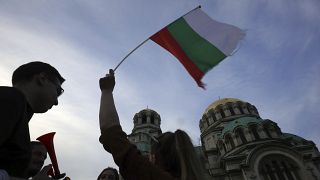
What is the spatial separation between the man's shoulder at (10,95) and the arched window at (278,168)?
86.3 feet

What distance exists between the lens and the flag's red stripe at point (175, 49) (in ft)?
16.5

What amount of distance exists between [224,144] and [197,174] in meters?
29.5

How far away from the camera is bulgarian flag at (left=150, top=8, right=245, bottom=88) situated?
5.07 metres

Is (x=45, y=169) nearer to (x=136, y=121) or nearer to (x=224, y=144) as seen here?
(x=224, y=144)

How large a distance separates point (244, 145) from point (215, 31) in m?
25.1

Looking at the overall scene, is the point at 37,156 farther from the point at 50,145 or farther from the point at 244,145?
the point at 244,145

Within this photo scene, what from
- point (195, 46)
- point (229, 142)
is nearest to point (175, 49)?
point (195, 46)

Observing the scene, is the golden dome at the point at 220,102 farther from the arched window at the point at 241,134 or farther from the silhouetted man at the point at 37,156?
the silhouetted man at the point at 37,156

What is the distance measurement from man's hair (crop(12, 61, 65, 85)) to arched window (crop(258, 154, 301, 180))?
25.9 metres

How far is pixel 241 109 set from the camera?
3700 centimetres

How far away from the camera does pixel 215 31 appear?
5422 mm

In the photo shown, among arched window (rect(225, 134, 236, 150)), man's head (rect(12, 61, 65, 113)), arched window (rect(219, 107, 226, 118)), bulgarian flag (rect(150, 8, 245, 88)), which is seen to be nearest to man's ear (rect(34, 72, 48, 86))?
man's head (rect(12, 61, 65, 113))

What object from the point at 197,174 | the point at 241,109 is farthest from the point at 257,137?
the point at 197,174

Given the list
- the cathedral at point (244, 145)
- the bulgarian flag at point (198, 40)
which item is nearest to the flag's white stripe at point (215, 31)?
the bulgarian flag at point (198, 40)
